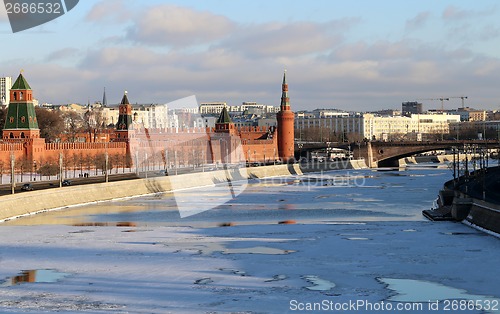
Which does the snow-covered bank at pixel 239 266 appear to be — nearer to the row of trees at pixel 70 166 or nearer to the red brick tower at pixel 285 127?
the row of trees at pixel 70 166

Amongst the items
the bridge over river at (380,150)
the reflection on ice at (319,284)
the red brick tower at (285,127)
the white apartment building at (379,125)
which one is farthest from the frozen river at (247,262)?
the white apartment building at (379,125)

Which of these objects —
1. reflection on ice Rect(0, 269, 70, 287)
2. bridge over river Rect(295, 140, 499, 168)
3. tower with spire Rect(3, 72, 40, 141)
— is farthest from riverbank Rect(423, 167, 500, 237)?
bridge over river Rect(295, 140, 499, 168)

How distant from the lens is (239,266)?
799 inches

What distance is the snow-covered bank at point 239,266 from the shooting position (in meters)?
16.7

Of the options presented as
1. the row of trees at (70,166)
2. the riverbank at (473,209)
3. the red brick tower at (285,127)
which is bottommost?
the riverbank at (473,209)

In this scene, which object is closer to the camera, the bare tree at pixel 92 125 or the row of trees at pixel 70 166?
the row of trees at pixel 70 166

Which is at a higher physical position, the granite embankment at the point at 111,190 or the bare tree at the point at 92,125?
the bare tree at the point at 92,125

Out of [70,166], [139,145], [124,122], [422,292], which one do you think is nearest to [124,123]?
[124,122]

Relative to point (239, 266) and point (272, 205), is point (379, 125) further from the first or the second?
point (239, 266)

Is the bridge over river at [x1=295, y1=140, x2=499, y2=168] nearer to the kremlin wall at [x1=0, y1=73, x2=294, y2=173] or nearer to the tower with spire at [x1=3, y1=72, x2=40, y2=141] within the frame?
the kremlin wall at [x1=0, y1=73, x2=294, y2=173]

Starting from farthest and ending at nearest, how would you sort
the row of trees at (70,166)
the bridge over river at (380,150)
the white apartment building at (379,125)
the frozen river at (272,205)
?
the white apartment building at (379,125) < the bridge over river at (380,150) < the row of trees at (70,166) < the frozen river at (272,205)

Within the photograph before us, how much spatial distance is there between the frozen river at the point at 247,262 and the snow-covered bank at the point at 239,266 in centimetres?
3

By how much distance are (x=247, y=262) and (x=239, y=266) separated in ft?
2.22

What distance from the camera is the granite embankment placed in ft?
111
